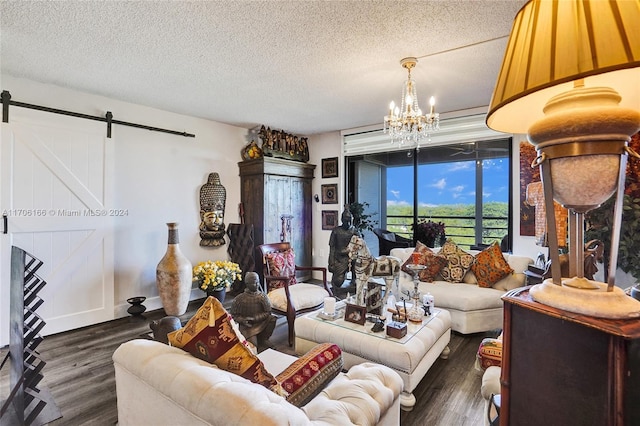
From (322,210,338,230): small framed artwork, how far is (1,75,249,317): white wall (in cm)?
184

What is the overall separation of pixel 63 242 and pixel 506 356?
4.12 meters

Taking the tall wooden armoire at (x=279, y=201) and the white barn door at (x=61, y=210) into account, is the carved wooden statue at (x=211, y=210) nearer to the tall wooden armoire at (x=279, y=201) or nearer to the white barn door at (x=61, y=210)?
the tall wooden armoire at (x=279, y=201)

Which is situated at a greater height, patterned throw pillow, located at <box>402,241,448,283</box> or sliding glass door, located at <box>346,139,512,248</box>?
sliding glass door, located at <box>346,139,512,248</box>

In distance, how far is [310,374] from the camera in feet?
4.56

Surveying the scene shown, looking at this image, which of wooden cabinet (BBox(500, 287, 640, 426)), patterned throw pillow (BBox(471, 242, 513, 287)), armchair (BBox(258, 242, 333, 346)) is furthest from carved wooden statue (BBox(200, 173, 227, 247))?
wooden cabinet (BBox(500, 287, 640, 426))

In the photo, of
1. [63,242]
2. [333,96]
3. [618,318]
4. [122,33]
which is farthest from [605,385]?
[63,242]

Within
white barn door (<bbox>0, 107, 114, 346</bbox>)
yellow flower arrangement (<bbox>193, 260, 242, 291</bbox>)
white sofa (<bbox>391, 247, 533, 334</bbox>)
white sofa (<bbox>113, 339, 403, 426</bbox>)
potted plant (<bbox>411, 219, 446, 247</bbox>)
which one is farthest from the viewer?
potted plant (<bbox>411, 219, 446, 247</bbox>)

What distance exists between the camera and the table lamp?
514 mm

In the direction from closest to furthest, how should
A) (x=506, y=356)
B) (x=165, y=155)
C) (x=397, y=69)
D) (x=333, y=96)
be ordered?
1. (x=506, y=356)
2. (x=397, y=69)
3. (x=333, y=96)
4. (x=165, y=155)

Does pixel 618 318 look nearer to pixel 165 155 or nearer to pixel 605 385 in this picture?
pixel 605 385

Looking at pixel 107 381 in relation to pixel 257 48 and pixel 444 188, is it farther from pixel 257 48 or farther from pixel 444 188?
pixel 444 188

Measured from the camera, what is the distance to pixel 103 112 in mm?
3562

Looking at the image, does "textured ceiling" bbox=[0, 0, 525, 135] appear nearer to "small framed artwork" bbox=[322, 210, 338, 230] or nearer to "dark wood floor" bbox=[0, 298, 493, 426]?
"small framed artwork" bbox=[322, 210, 338, 230]

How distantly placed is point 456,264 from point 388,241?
1.18 metres
